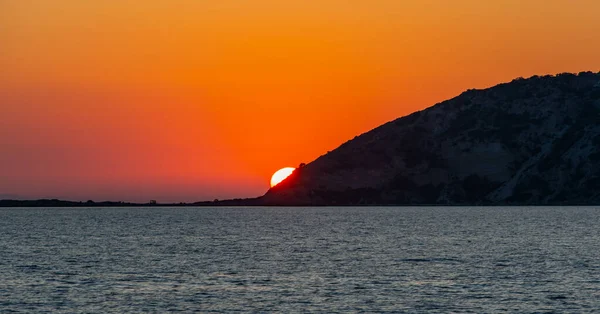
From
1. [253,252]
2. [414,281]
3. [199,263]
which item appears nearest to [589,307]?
[414,281]

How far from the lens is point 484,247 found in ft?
432

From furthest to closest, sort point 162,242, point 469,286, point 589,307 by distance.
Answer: point 162,242, point 469,286, point 589,307

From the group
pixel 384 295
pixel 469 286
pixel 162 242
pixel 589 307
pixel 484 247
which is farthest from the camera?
pixel 162 242

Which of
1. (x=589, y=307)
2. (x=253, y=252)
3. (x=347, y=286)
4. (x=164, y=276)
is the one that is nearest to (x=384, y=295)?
(x=347, y=286)

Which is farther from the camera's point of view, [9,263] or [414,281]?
[9,263]

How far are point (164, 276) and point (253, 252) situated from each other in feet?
108

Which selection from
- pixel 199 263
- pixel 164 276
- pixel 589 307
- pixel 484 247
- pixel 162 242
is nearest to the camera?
pixel 589 307

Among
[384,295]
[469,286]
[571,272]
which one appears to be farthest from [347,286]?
[571,272]

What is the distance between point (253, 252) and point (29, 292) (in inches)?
1889

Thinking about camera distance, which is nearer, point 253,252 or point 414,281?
point 414,281

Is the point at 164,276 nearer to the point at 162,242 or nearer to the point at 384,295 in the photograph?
the point at 384,295

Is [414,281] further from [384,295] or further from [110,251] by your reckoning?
[110,251]

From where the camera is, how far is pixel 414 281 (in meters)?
84.6

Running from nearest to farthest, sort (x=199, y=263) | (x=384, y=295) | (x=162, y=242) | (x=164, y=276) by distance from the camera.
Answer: (x=384, y=295) → (x=164, y=276) → (x=199, y=263) → (x=162, y=242)
